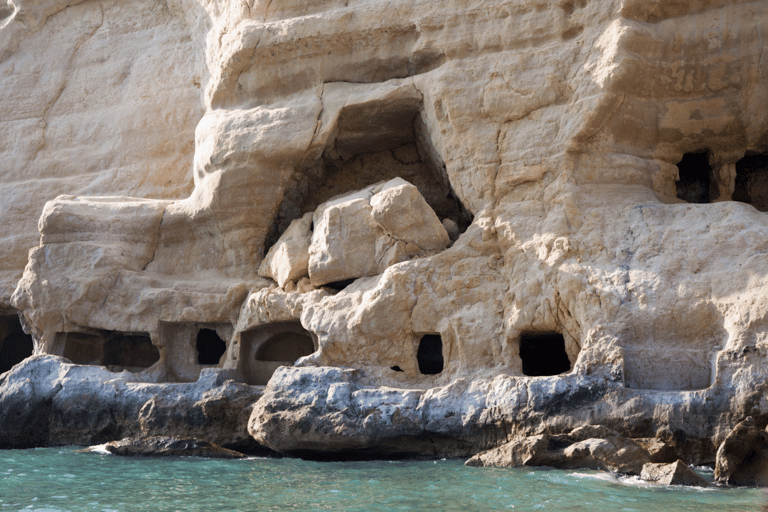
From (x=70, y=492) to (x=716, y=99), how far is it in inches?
366

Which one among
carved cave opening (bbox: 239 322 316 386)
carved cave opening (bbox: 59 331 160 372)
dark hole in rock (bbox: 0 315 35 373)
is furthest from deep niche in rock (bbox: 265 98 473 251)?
dark hole in rock (bbox: 0 315 35 373)

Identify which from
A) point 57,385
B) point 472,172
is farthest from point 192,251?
point 472,172

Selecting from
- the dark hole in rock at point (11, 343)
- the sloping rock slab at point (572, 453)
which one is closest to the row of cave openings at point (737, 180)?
the sloping rock slab at point (572, 453)

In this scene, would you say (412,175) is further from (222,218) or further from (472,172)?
(222,218)

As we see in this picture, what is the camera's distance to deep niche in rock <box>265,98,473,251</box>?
11844mm

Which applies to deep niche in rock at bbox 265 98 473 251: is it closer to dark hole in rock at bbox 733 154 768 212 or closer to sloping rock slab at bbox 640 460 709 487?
dark hole in rock at bbox 733 154 768 212

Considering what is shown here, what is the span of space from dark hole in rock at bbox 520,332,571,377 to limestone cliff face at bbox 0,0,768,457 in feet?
0.10

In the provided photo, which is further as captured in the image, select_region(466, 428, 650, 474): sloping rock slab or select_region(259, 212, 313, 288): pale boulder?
select_region(259, 212, 313, 288): pale boulder

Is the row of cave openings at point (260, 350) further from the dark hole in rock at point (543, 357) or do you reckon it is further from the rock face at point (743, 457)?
the rock face at point (743, 457)

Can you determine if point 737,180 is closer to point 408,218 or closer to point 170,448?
point 408,218

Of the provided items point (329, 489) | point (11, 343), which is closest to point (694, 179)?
point (329, 489)

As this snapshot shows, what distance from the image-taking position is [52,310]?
12.1 meters

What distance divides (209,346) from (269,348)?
153 cm

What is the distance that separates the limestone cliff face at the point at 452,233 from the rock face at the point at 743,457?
0.62 meters
